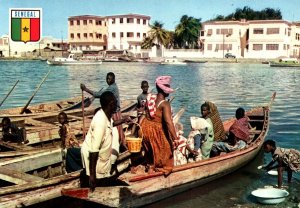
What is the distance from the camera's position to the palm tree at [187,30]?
73.9 metres

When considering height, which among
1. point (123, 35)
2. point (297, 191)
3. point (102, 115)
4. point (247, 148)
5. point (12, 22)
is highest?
point (123, 35)

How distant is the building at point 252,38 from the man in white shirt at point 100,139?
68242 millimetres

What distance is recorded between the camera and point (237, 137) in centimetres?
929

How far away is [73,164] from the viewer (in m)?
6.86

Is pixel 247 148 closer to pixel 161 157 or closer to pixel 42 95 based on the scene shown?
pixel 161 157

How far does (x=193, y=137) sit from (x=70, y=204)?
277 cm

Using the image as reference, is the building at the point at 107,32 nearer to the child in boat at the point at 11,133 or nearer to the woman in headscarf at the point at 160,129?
the child in boat at the point at 11,133

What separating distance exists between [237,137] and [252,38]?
64.1 metres

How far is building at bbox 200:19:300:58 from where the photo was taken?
69.5m

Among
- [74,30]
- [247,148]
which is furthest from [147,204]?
[74,30]

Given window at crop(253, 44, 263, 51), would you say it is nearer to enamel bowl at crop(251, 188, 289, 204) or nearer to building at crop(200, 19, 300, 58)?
building at crop(200, 19, 300, 58)

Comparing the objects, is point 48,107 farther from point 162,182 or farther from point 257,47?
point 257,47

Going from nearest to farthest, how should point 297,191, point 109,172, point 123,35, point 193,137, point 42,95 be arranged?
1. point 109,172
2. point 193,137
3. point 297,191
4. point 42,95
5. point 123,35

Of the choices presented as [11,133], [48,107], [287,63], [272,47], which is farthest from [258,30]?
[11,133]
